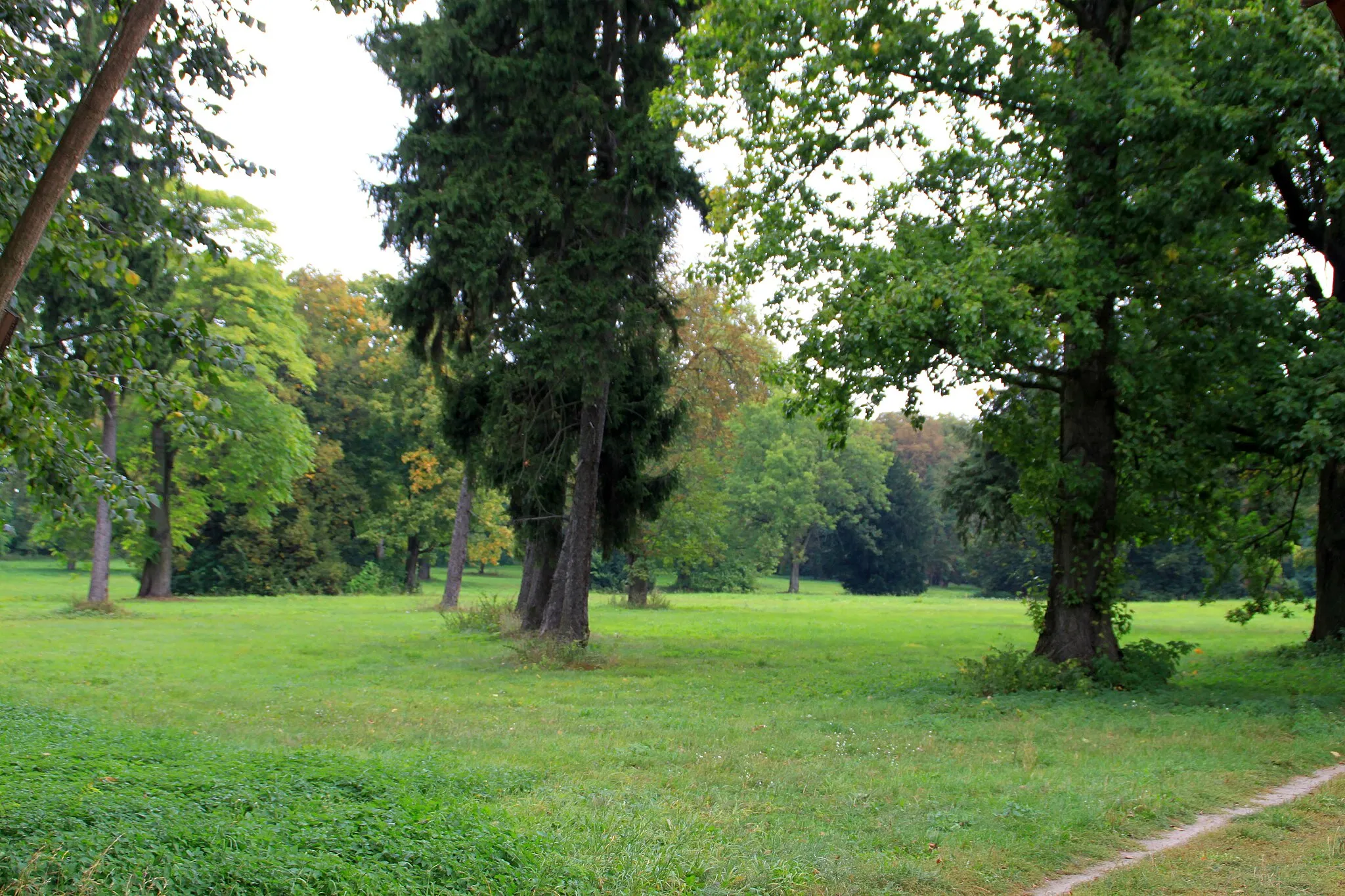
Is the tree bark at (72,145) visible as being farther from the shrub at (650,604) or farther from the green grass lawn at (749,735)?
the shrub at (650,604)

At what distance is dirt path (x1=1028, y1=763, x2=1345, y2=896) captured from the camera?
18.2ft

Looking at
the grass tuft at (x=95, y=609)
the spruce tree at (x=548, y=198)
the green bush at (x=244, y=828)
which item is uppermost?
the spruce tree at (x=548, y=198)

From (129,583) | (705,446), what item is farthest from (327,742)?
(129,583)

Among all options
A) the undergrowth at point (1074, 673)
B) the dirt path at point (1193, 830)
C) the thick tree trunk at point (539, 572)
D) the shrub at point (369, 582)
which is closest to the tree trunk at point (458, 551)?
the thick tree trunk at point (539, 572)

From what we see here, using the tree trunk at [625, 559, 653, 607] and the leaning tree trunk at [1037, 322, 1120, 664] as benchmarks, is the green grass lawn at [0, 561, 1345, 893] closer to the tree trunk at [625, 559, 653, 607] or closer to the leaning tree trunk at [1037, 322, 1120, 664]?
the leaning tree trunk at [1037, 322, 1120, 664]

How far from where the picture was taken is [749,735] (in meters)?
10.4

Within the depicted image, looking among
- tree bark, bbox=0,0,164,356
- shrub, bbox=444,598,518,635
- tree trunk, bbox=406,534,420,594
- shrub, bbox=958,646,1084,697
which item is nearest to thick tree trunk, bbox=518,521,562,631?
shrub, bbox=444,598,518,635

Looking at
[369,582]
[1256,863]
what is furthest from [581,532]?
[369,582]

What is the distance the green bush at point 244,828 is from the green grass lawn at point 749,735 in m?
0.44

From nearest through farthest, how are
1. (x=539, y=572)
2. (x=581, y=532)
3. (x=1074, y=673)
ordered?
(x=1074, y=673)
(x=581, y=532)
(x=539, y=572)

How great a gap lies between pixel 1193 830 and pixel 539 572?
1578cm

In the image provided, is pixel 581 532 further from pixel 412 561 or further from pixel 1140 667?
pixel 412 561

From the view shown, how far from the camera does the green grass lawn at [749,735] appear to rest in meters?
5.86

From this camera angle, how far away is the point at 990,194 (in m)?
13.7
